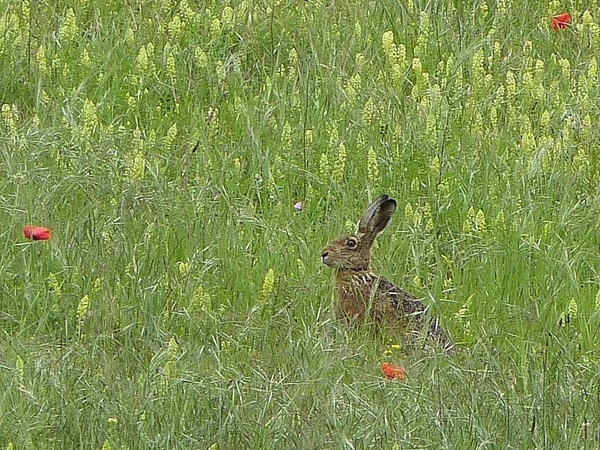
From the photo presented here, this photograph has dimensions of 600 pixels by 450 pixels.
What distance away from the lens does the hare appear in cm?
493

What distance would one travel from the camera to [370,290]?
16.9ft

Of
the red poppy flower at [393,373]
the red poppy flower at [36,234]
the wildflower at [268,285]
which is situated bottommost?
the red poppy flower at [36,234]

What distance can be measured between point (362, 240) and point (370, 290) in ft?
0.77

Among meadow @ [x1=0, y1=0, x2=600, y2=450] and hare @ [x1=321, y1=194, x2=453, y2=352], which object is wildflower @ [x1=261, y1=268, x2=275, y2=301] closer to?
meadow @ [x1=0, y1=0, x2=600, y2=450]

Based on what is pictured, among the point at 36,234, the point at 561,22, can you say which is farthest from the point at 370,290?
the point at 561,22

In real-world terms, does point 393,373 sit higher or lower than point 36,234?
higher

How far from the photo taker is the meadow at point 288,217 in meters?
4.35

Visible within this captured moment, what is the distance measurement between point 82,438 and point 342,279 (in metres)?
1.29

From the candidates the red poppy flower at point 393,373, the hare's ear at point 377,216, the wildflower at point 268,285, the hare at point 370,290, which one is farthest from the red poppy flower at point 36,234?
the red poppy flower at point 393,373

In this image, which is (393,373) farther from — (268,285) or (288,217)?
(288,217)

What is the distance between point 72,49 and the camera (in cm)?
666

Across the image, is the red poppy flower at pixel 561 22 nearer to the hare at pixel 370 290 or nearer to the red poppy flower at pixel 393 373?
the hare at pixel 370 290

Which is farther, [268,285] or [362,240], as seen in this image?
[362,240]

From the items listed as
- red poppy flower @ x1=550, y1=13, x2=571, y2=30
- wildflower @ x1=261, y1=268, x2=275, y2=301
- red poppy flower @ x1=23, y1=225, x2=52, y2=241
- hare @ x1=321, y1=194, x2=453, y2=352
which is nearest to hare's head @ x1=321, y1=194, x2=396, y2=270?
hare @ x1=321, y1=194, x2=453, y2=352
